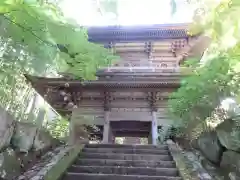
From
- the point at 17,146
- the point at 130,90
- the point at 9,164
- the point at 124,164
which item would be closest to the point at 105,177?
the point at 124,164

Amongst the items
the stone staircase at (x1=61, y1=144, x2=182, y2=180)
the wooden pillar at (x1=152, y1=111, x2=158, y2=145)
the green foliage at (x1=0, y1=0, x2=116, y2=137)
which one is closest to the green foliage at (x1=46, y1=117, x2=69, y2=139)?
the stone staircase at (x1=61, y1=144, x2=182, y2=180)

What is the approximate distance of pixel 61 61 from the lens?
14.4 feet

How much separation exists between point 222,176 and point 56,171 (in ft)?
12.7

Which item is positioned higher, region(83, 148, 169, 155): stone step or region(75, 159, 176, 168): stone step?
region(83, 148, 169, 155): stone step

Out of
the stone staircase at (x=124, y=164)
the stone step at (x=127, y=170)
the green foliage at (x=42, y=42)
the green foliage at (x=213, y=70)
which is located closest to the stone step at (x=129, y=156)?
the stone staircase at (x=124, y=164)

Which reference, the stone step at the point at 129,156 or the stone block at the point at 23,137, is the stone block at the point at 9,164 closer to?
the stone block at the point at 23,137

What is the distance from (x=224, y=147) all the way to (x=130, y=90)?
19.7 ft

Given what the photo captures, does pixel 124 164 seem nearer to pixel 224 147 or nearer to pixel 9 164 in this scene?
pixel 224 147

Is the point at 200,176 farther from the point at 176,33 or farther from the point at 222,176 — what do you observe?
the point at 176,33

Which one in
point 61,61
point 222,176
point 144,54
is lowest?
point 222,176

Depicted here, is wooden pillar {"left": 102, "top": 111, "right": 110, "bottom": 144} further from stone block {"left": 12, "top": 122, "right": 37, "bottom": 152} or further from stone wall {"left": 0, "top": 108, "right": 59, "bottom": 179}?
stone block {"left": 12, "top": 122, "right": 37, "bottom": 152}

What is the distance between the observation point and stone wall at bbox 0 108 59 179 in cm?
553

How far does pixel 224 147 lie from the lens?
615 centimetres

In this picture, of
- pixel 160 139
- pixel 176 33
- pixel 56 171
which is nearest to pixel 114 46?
pixel 176 33
